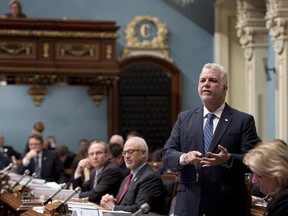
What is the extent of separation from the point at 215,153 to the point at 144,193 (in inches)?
83.6

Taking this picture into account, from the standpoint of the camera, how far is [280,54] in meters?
13.9

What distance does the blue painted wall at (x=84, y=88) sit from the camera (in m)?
17.9

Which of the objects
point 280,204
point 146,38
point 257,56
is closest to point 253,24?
point 257,56

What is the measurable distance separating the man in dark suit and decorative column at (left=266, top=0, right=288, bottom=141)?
8.15m

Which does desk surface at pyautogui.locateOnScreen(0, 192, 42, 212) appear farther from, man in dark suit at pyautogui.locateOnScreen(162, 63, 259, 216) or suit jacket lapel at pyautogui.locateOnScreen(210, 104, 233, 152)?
suit jacket lapel at pyautogui.locateOnScreen(210, 104, 233, 152)

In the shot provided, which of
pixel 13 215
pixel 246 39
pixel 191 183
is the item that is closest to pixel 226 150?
pixel 191 183

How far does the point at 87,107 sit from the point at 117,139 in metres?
5.93

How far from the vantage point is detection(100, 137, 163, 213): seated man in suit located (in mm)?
7320

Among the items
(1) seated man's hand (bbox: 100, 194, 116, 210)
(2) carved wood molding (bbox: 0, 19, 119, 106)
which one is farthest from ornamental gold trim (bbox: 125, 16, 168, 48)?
(1) seated man's hand (bbox: 100, 194, 116, 210)

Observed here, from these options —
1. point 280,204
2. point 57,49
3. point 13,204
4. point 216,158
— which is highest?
point 57,49

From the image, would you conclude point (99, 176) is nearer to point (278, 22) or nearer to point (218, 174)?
point (218, 174)

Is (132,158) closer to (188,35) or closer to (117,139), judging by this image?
(117,139)

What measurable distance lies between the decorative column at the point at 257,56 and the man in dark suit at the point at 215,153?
10.5 m

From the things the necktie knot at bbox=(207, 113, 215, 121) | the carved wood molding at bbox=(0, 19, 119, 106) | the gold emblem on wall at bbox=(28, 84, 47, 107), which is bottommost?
the necktie knot at bbox=(207, 113, 215, 121)
